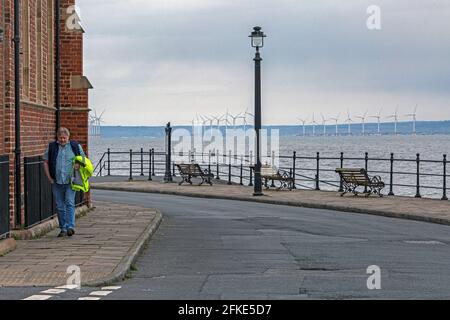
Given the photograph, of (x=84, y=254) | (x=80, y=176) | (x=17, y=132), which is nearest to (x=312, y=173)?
(x=80, y=176)

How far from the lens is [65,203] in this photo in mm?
17438

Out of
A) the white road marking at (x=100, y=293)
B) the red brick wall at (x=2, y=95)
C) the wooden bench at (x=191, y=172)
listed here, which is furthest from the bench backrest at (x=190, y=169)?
the white road marking at (x=100, y=293)

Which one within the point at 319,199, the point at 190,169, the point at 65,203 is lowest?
the point at 319,199

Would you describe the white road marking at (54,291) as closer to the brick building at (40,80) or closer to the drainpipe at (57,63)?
the brick building at (40,80)

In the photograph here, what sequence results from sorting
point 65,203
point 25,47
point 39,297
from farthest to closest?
point 25,47 → point 65,203 → point 39,297

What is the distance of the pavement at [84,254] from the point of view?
12.6m

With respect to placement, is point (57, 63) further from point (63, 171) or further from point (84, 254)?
point (84, 254)

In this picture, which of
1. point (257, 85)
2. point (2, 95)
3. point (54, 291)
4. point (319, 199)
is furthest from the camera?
point (257, 85)

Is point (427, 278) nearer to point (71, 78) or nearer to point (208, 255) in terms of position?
point (208, 255)

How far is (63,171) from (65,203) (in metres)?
0.55

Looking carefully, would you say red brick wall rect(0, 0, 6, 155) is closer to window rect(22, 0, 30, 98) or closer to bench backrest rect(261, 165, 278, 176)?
window rect(22, 0, 30, 98)

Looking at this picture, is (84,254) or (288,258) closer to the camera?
(84,254)

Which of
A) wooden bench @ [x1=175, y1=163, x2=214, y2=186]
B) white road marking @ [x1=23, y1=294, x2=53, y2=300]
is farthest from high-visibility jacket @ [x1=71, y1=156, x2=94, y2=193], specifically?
wooden bench @ [x1=175, y1=163, x2=214, y2=186]

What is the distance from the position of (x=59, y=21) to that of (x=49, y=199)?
4956 millimetres
